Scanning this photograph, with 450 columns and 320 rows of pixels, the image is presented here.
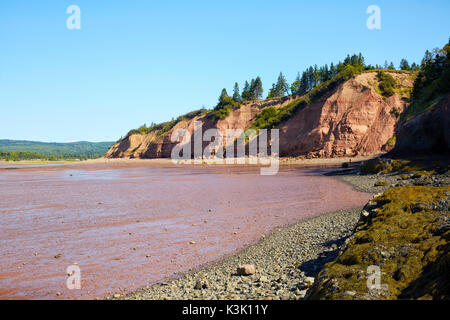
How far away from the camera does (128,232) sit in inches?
516

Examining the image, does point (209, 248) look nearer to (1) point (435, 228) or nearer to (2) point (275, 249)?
(2) point (275, 249)

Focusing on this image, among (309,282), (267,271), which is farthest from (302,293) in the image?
(267,271)

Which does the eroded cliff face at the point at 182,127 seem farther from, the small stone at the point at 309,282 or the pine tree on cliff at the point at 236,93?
the small stone at the point at 309,282

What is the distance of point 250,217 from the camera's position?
1535 cm

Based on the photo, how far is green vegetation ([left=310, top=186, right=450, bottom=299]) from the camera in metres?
4.39

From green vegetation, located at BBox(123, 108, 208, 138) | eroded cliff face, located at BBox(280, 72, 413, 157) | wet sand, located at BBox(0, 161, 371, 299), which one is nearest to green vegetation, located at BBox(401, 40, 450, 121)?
eroded cliff face, located at BBox(280, 72, 413, 157)

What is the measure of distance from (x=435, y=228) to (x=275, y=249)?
16.1ft

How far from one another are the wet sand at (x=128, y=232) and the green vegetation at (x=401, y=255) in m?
4.55

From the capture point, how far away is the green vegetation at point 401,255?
439 cm

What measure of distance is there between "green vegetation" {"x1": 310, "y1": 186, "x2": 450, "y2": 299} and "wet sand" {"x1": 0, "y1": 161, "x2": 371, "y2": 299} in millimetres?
4551

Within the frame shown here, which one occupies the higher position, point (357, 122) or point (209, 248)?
point (357, 122)

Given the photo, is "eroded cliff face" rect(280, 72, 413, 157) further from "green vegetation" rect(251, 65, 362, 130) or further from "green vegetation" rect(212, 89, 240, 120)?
"green vegetation" rect(212, 89, 240, 120)

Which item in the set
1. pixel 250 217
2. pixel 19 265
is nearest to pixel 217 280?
pixel 19 265

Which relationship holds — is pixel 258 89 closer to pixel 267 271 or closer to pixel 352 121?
pixel 352 121
